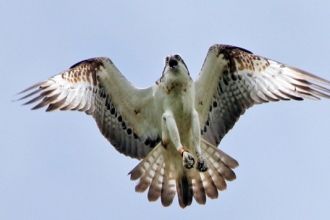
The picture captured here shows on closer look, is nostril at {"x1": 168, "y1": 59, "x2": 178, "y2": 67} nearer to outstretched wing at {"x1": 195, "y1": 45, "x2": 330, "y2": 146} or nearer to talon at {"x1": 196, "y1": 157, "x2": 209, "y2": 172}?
outstretched wing at {"x1": 195, "y1": 45, "x2": 330, "y2": 146}

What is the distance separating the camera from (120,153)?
16.2 meters

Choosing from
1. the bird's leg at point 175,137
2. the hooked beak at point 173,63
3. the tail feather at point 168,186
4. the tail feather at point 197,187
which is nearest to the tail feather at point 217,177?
the tail feather at point 197,187

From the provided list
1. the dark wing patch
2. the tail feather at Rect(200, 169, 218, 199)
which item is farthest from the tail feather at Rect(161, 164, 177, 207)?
the dark wing patch

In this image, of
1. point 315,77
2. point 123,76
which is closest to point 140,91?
point 123,76

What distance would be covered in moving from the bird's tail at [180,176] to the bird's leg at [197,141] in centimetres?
36

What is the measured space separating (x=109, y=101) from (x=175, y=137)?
5.18ft

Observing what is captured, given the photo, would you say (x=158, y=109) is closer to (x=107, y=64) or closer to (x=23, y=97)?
(x=107, y=64)

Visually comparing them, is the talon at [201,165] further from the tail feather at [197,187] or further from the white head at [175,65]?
the white head at [175,65]

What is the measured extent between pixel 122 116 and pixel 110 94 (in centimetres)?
48

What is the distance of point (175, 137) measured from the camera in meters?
15.2

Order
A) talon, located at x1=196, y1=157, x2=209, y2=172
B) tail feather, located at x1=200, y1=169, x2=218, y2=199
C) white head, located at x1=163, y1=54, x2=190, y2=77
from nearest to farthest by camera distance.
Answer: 1. white head, located at x1=163, y1=54, x2=190, y2=77
2. talon, located at x1=196, y1=157, x2=209, y2=172
3. tail feather, located at x1=200, y1=169, x2=218, y2=199

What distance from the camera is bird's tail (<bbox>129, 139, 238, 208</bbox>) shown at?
1573 cm

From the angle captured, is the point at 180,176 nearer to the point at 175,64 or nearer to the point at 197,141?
the point at 197,141

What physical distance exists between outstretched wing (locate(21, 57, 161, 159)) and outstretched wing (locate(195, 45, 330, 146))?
3.19 feet
